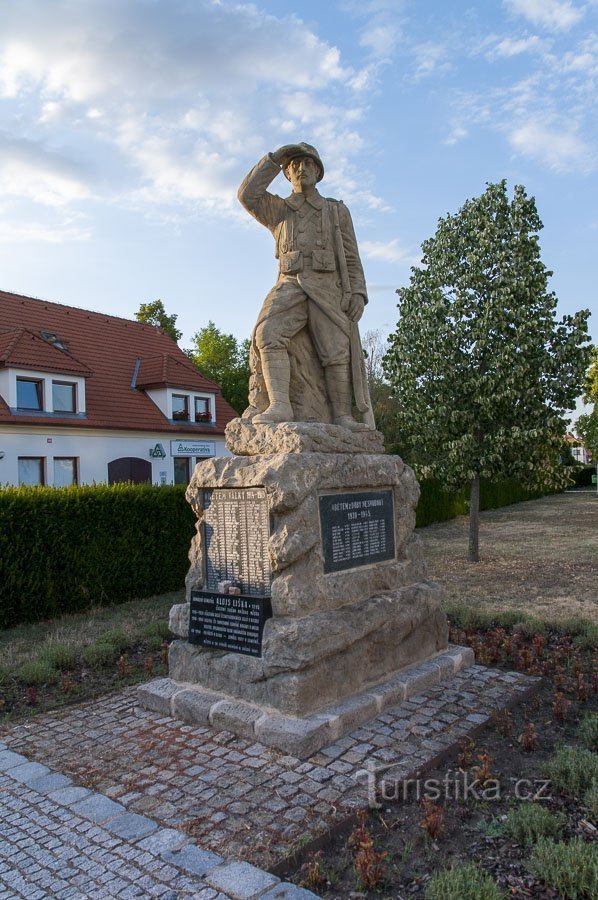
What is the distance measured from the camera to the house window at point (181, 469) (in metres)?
22.0

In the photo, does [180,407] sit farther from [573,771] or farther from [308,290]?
[573,771]

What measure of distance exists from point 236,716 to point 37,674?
7.77 feet

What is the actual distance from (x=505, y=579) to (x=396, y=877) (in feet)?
27.6

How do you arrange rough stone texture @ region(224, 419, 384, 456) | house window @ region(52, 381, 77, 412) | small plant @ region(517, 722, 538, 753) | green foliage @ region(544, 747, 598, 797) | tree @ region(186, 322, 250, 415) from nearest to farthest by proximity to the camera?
green foliage @ region(544, 747, 598, 797), small plant @ region(517, 722, 538, 753), rough stone texture @ region(224, 419, 384, 456), house window @ region(52, 381, 77, 412), tree @ region(186, 322, 250, 415)

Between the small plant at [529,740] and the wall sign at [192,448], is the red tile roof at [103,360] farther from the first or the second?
the small plant at [529,740]

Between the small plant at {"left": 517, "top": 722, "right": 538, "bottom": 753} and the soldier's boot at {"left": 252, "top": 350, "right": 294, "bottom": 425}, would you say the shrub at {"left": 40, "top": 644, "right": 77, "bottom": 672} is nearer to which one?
the soldier's boot at {"left": 252, "top": 350, "right": 294, "bottom": 425}

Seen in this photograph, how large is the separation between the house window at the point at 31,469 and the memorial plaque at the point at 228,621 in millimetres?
14131

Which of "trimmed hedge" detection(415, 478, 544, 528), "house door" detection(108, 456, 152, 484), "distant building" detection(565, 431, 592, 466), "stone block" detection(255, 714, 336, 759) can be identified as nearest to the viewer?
"stone block" detection(255, 714, 336, 759)

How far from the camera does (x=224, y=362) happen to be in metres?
35.6

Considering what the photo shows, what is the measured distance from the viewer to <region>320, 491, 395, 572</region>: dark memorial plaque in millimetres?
4707

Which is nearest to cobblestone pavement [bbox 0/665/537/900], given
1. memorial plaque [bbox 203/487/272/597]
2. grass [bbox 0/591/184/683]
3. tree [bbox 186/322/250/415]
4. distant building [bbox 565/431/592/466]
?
memorial plaque [bbox 203/487/272/597]

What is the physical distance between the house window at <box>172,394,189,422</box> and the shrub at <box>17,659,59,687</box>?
16598mm

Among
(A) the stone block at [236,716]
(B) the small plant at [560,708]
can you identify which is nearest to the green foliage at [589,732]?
(B) the small plant at [560,708]

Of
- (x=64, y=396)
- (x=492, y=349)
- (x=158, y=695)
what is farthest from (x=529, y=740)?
(x=64, y=396)
